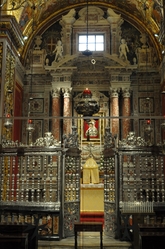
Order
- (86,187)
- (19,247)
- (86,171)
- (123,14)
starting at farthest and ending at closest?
(123,14) → (86,171) → (86,187) → (19,247)

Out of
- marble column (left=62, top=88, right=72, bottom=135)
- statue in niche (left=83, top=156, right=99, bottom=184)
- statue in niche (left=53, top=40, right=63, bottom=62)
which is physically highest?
statue in niche (left=53, top=40, right=63, bottom=62)

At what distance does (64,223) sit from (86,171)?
12.5ft

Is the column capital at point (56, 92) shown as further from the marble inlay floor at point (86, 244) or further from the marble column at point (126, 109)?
the marble inlay floor at point (86, 244)

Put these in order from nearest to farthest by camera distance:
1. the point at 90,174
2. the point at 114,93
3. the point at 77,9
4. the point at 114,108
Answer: the point at 90,174 < the point at 114,108 < the point at 114,93 < the point at 77,9

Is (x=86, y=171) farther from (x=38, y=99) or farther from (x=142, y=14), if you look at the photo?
(x=142, y=14)

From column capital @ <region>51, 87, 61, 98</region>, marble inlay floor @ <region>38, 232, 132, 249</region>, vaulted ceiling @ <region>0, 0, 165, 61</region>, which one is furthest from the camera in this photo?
column capital @ <region>51, 87, 61, 98</region>

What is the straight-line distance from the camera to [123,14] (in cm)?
1526

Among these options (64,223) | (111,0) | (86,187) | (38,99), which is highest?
(111,0)

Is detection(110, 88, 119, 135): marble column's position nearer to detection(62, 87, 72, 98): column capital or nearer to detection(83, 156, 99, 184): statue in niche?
detection(62, 87, 72, 98): column capital

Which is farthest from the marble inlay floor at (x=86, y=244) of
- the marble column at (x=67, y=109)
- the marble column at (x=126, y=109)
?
the marble column at (x=126, y=109)

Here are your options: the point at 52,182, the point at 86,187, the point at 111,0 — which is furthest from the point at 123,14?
the point at 52,182

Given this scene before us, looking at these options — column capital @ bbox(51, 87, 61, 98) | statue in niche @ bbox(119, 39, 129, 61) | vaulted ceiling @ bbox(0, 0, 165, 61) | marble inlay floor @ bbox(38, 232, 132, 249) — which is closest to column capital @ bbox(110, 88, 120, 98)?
statue in niche @ bbox(119, 39, 129, 61)

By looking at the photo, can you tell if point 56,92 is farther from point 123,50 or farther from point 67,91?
point 123,50

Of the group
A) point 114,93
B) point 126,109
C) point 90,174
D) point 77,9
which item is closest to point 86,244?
point 90,174
